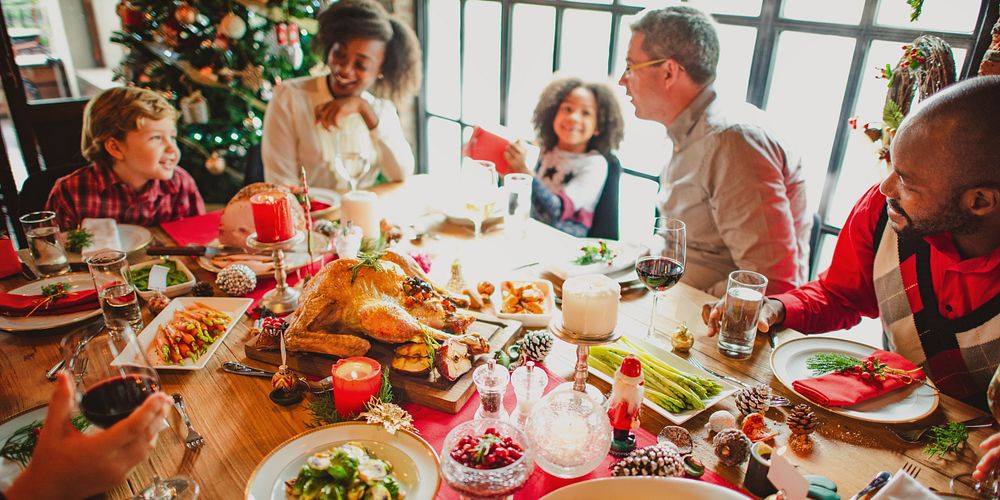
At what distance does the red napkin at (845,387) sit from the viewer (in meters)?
1.15

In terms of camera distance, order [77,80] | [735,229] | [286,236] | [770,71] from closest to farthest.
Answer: [286,236], [735,229], [770,71], [77,80]

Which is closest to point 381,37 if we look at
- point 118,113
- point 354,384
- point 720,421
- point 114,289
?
point 118,113

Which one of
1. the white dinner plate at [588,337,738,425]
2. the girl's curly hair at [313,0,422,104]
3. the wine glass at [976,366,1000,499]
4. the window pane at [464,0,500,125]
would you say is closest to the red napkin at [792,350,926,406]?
the white dinner plate at [588,337,738,425]

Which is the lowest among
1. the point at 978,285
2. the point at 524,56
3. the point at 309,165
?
the point at 309,165

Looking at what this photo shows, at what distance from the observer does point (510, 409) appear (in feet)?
3.91

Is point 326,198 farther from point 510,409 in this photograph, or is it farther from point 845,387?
point 845,387

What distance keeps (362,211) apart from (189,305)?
561 mm

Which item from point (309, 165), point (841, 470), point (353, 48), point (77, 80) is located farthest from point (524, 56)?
point (77, 80)

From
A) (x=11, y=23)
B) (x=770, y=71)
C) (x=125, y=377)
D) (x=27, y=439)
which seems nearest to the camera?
(x=125, y=377)

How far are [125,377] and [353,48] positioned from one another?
90.8 inches

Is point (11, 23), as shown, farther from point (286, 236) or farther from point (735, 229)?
point (735, 229)

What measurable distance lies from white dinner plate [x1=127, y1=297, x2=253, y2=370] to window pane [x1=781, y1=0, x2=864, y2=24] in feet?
7.55

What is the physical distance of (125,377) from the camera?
819mm

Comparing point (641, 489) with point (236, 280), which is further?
point (236, 280)
